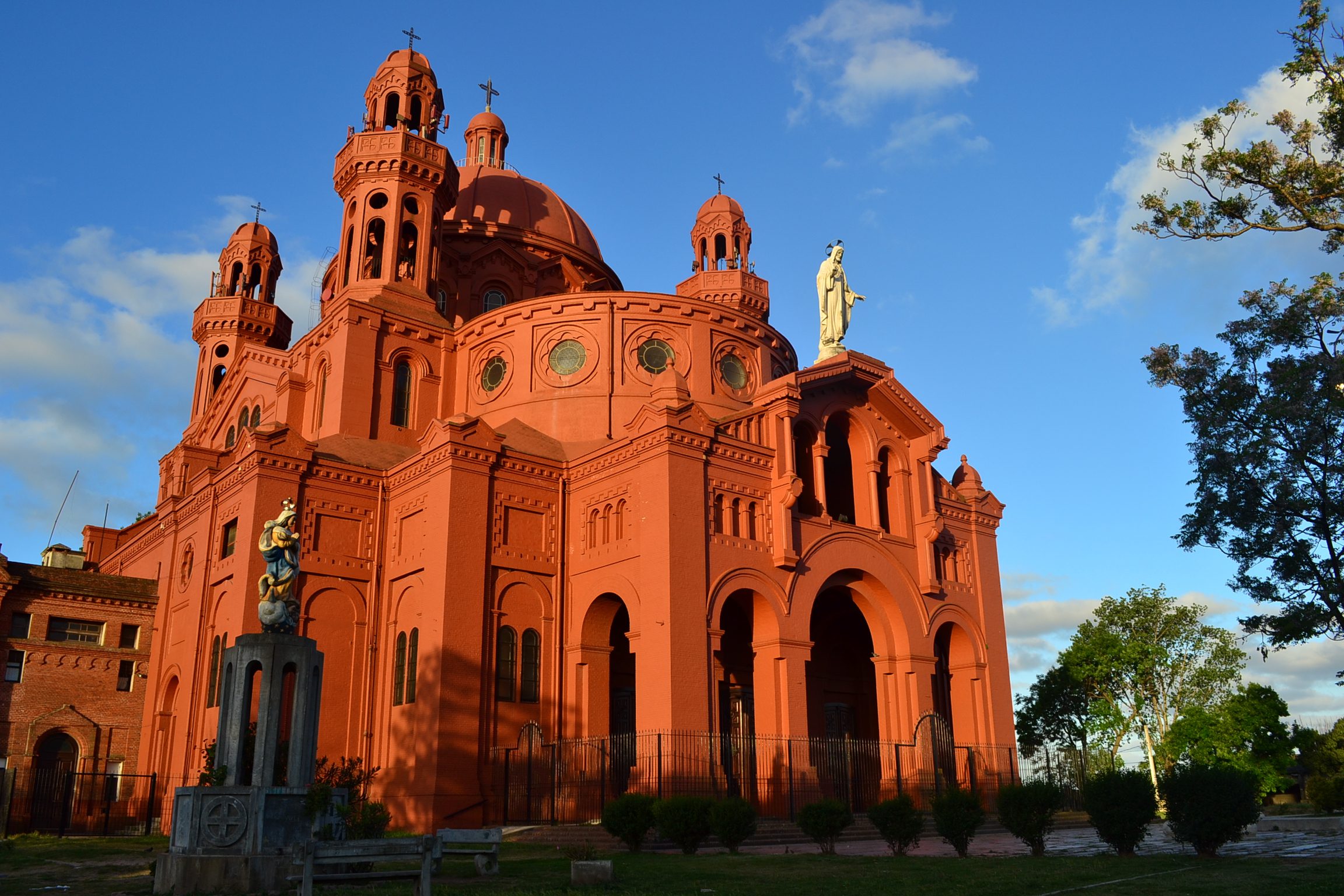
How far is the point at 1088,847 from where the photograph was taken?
19625mm

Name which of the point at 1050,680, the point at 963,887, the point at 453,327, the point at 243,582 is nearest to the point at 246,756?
the point at 963,887

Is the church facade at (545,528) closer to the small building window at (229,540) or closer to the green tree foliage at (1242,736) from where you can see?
the small building window at (229,540)

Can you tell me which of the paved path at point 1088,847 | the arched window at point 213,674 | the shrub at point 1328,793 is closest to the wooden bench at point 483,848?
the paved path at point 1088,847

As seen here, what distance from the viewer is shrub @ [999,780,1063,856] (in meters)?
18.2

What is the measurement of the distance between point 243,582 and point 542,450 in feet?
26.9

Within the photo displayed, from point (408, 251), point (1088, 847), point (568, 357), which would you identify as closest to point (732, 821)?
point (1088, 847)

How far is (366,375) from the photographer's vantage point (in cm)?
3133

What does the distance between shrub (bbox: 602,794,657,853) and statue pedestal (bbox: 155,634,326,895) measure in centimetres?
625

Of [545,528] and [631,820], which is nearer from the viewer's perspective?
[631,820]

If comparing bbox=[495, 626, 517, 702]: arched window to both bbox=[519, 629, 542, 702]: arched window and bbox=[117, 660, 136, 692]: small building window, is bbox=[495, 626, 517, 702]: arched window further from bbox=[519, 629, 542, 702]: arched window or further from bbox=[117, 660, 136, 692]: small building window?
bbox=[117, 660, 136, 692]: small building window

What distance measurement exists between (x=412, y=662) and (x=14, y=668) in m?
13.5

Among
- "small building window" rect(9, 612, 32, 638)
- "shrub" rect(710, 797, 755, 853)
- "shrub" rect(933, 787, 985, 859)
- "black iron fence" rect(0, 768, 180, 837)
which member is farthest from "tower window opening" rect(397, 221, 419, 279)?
"shrub" rect(933, 787, 985, 859)

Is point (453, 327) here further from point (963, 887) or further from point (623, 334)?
point (963, 887)

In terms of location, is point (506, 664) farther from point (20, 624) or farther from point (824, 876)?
point (20, 624)
